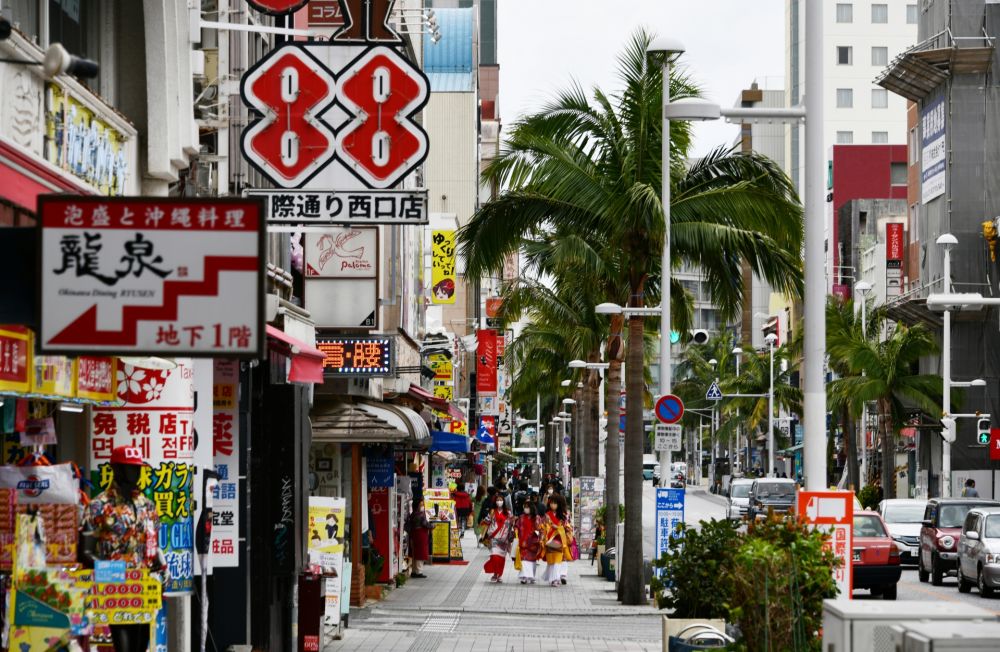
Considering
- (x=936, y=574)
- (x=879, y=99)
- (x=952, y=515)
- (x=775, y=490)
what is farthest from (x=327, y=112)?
(x=879, y=99)

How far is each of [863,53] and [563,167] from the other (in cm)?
11078

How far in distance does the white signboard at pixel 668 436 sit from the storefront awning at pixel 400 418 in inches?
158

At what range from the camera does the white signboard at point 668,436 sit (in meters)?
28.8

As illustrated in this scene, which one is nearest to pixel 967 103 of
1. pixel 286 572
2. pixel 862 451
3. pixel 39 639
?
pixel 862 451

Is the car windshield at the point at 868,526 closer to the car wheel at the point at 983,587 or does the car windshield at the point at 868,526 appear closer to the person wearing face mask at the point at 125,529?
the car wheel at the point at 983,587

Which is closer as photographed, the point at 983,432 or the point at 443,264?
the point at 443,264

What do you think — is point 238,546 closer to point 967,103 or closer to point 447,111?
point 967,103

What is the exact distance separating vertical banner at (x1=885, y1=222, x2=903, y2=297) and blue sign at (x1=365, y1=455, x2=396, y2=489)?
2446 inches

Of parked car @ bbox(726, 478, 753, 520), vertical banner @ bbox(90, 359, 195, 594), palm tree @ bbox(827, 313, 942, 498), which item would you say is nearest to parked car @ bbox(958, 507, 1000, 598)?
vertical banner @ bbox(90, 359, 195, 594)

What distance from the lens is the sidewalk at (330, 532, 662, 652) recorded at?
22.0 meters

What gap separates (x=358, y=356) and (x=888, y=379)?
1720 inches

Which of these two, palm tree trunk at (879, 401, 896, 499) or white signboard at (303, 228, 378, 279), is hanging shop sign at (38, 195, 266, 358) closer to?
white signboard at (303, 228, 378, 279)

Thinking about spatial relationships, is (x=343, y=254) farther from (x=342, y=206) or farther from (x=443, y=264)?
(x=443, y=264)

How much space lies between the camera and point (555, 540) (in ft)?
115
